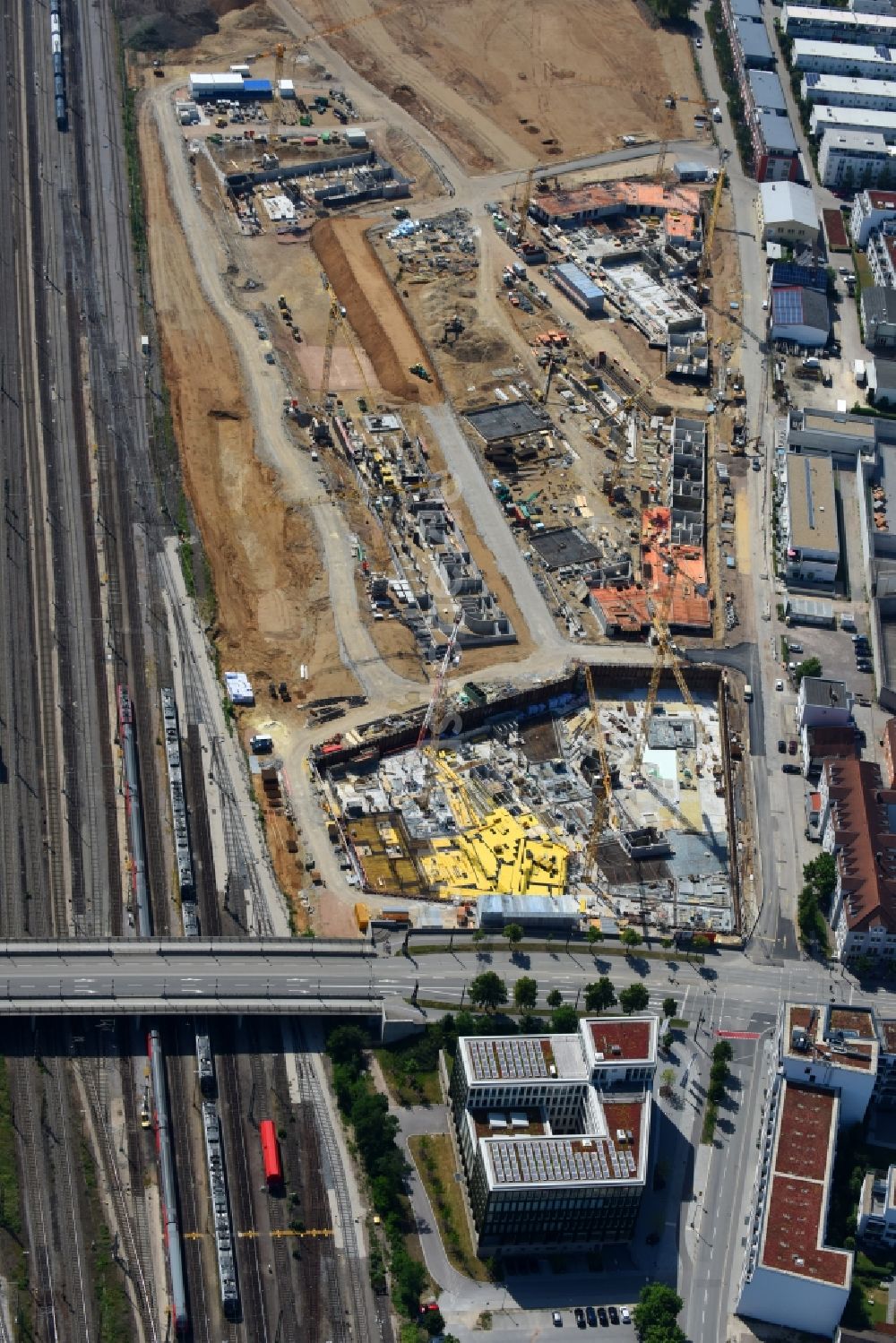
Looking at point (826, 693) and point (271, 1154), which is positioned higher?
point (826, 693)

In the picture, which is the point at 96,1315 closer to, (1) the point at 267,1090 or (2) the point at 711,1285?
(1) the point at 267,1090

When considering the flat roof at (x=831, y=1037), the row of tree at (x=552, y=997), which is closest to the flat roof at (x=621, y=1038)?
the row of tree at (x=552, y=997)

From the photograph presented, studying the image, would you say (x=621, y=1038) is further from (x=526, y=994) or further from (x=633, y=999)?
(x=526, y=994)

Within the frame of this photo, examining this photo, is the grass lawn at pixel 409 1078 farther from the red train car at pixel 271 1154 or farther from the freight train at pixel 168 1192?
the freight train at pixel 168 1192

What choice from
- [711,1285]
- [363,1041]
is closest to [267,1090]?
[363,1041]

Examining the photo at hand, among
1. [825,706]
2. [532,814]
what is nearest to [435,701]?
[532,814]

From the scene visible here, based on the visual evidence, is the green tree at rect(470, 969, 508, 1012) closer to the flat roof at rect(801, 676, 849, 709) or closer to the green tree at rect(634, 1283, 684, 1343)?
the green tree at rect(634, 1283, 684, 1343)

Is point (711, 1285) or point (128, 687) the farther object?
point (128, 687)
